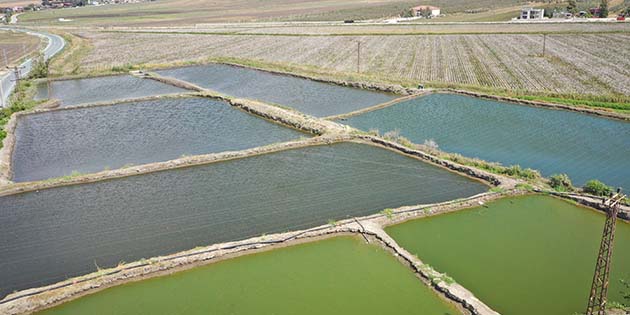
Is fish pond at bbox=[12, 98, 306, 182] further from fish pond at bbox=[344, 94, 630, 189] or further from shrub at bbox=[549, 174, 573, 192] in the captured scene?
shrub at bbox=[549, 174, 573, 192]

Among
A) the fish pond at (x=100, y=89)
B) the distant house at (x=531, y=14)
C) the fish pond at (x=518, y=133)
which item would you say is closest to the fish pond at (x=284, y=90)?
the fish pond at (x=518, y=133)

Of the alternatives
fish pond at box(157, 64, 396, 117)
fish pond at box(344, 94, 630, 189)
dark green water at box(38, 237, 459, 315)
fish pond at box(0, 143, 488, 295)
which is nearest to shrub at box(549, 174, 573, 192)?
fish pond at box(344, 94, 630, 189)

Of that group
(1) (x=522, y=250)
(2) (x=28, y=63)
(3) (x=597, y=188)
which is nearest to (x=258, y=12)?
(2) (x=28, y=63)

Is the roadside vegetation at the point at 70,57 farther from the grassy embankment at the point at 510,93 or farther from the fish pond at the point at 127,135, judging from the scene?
the grassy embankment at the point at 510,93

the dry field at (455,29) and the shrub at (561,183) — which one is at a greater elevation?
the dry field at (455,29)

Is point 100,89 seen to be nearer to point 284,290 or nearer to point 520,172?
point 284,290

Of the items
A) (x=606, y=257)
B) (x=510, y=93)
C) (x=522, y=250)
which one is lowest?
(x=522, y=250)
